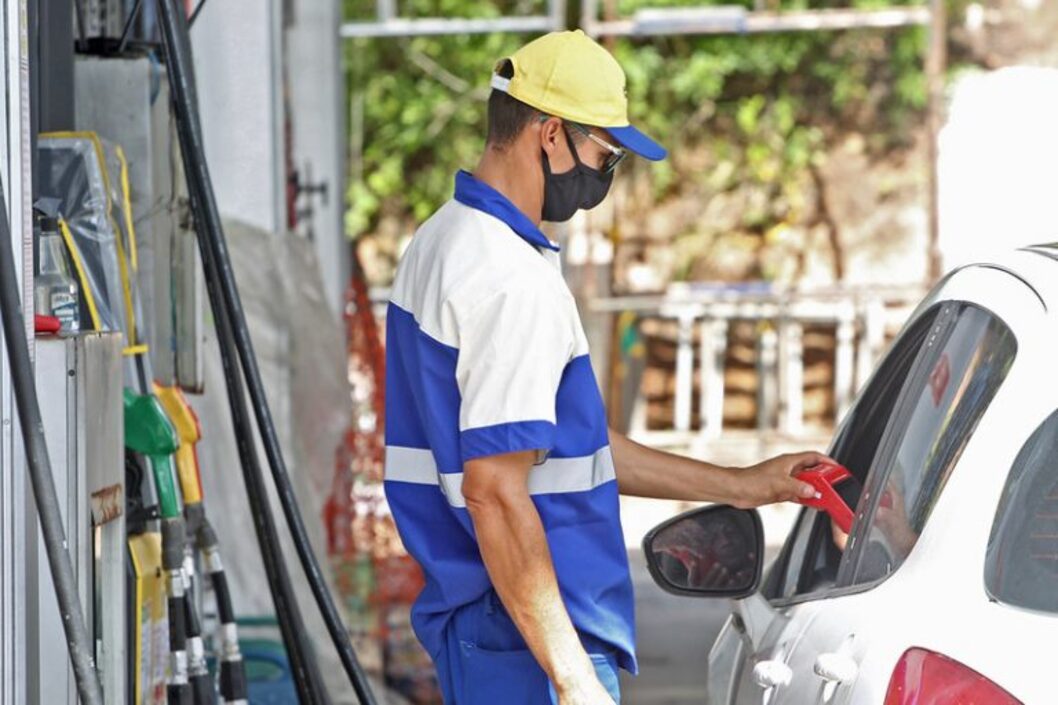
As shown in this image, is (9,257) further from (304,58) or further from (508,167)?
(304,58)

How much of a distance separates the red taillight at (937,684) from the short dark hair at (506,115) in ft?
4.39

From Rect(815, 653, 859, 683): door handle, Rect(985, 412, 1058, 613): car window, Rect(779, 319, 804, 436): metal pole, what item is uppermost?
Rect(985, 412, 1058, 613): car window

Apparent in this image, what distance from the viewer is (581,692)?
3.01 m

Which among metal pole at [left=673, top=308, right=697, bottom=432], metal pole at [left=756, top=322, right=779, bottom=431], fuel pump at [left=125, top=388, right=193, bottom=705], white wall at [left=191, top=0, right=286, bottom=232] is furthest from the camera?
metal pole at [left=673, top=308, right=697, bottom=432]

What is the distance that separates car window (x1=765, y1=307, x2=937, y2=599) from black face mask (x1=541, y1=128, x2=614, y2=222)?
0.64 m

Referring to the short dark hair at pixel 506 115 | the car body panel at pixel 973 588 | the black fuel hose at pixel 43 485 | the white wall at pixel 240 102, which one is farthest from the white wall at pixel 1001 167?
the black fuel hose at pixel 43 485

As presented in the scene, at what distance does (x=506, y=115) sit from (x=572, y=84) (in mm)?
153

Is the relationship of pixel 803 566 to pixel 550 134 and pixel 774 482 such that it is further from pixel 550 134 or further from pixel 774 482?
pixel 550 134

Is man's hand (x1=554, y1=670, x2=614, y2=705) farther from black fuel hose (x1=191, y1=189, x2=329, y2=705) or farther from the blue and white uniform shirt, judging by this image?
black fuel hose (x1=191, y1=189, x2=329, y2=705)

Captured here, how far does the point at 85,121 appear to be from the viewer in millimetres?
4914

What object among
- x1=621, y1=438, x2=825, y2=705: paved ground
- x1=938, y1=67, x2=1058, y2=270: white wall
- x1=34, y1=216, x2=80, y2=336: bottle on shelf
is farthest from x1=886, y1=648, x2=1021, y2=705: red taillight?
x1=938, y1=67, x2=1058, y2=270: white wall

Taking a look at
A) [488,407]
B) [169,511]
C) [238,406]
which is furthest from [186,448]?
[488,407]

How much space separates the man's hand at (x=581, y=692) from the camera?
9.87 feet

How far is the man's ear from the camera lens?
129 inches
